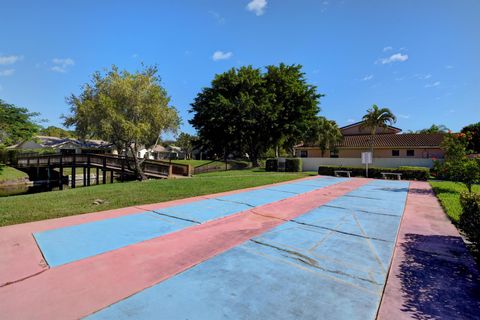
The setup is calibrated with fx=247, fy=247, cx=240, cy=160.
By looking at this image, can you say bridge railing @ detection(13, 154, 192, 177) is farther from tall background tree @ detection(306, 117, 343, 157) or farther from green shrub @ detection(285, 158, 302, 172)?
tall background tree @ detection(306, 117, 343, 157)

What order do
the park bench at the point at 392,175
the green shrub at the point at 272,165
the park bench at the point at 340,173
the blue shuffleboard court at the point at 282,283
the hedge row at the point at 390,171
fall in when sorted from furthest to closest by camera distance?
the green shrub at the point at 272,165 < the park bench at the point at 340,173 < the park bench at the point at 392,175 < the hedge row at the point at 390,171 < the blue shuffleboard court at the point at 282,283

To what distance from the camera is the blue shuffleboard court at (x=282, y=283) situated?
114 inches

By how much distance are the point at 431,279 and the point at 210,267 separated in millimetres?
3413

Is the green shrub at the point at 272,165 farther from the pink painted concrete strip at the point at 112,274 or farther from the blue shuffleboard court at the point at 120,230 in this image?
the pink painted concrete strip at the point at 112,274

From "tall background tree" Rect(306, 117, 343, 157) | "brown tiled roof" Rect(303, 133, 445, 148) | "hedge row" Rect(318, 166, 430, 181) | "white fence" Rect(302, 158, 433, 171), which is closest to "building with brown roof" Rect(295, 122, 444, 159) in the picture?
"brown tiled roof" Rect(303, 133, 445, 148)

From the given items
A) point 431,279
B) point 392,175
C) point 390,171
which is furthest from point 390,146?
point 431,279

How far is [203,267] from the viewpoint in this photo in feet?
13.3

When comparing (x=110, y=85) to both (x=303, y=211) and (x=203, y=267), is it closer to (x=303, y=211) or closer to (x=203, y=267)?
(x=303, y=211)

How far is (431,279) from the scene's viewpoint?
377 centimetres

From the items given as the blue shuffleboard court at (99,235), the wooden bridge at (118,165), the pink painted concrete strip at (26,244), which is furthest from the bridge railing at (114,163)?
the blue shuffleboard court at (99,235)

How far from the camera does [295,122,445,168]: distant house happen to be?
29600 mm

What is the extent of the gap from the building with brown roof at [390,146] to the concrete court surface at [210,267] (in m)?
27.2

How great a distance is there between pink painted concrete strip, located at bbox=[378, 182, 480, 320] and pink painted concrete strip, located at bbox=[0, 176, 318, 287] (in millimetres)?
5037

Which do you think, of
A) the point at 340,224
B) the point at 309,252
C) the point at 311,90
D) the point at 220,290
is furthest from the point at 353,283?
the point at 311,90
